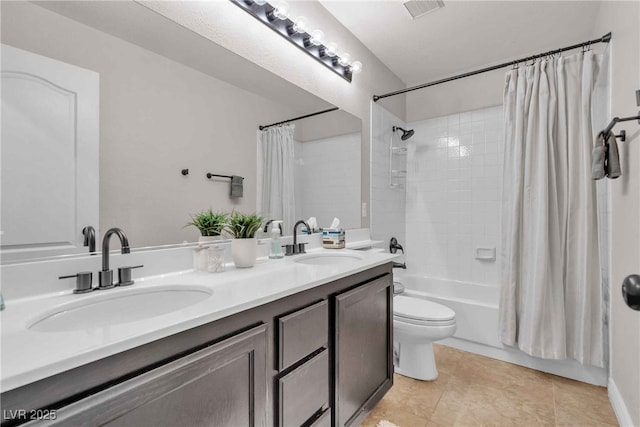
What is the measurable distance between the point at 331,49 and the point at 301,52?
0.23 metres

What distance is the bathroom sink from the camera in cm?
78

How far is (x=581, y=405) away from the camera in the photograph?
5.73ft

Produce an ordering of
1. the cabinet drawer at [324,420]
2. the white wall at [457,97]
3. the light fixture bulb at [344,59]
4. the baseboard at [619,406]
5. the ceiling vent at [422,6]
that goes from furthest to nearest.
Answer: the white wall at [457,97]
the light fixture bulb at [344,59]
the ceiling vent at [422,6]
the baseboard at [619,406]
the cabinet drawer at [324,420]

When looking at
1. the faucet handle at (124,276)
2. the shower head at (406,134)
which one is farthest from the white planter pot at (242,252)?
the shower head at (406,134)

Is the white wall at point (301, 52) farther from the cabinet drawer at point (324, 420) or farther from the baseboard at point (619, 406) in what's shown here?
the baseboard at point (619, 406)

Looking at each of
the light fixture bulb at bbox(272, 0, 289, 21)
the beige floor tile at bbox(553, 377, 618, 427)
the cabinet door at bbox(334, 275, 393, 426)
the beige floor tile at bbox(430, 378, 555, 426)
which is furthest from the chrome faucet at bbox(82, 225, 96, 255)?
the beige floor tile at bbox(553, 377, 618, 427)

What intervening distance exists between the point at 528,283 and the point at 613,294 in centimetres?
42

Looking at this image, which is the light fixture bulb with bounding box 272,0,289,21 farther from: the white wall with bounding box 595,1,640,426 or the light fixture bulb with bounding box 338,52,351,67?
the white wall with bounding box 595,1,640,426

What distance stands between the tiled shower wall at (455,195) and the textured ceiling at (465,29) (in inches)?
20.4

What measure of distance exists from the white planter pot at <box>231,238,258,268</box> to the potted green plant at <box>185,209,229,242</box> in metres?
0.09

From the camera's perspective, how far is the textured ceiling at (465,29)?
2.03 meters

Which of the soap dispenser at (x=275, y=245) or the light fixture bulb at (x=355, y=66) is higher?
the light fixture bulb at (x=355, y=66)

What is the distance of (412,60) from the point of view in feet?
8.95

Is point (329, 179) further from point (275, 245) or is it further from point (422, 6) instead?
point (422, 6)
